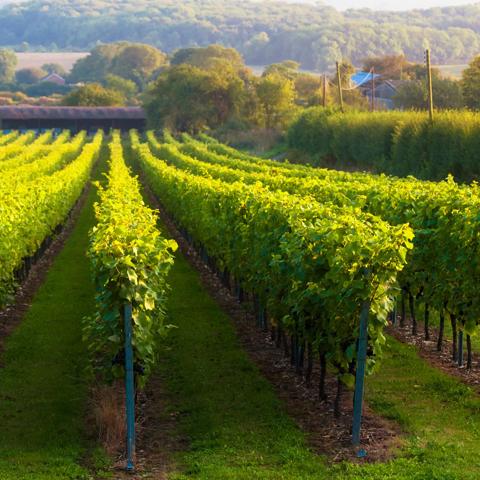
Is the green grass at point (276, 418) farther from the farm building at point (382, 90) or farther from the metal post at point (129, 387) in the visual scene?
the farm building at point (382, 90)

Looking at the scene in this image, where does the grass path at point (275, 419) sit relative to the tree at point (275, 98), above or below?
below

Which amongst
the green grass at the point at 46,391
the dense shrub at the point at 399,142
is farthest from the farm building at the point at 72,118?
the green grass at the point at 46,391

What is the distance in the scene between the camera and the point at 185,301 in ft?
74.6

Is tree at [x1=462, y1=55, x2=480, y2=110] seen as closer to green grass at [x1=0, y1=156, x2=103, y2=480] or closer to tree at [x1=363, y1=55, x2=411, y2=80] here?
green grass at [x1=0, y1=156, x2=103, y2=480]

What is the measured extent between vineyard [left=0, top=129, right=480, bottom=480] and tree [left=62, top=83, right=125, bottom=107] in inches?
5220

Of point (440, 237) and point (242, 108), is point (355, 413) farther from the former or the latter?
point (242, 108)

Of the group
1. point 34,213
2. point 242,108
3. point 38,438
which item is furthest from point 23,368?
point 242,108

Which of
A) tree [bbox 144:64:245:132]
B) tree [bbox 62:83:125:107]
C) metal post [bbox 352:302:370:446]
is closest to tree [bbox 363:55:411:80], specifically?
tree [bbox 144:64:245:132]

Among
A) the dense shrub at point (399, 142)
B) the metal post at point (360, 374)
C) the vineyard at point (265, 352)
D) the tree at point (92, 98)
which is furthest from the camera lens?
the tree at point (92, 98)

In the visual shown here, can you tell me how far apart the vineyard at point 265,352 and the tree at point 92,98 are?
435 ft

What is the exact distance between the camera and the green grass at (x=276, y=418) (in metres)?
11.4

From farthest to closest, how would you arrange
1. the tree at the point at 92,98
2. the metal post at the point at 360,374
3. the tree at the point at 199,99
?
1. the tree at the point at 92,98
2. the tree at the point at 199,99
3. the metal post at the point at 360,374

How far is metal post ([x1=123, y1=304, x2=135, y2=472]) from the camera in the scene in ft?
39.0

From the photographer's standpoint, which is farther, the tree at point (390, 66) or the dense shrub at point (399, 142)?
the tree at point (390, 66)
